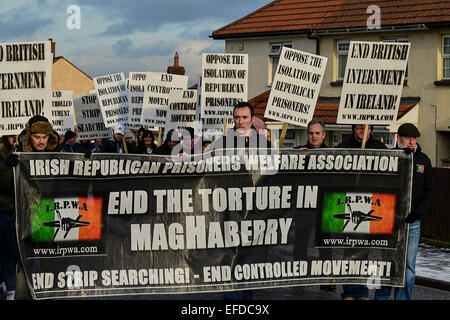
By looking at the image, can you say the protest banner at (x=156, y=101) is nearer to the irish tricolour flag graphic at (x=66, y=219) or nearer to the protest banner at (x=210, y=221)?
the protest banner at (x=210, y=221)

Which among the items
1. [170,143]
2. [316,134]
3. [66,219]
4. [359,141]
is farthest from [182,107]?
[66,219]

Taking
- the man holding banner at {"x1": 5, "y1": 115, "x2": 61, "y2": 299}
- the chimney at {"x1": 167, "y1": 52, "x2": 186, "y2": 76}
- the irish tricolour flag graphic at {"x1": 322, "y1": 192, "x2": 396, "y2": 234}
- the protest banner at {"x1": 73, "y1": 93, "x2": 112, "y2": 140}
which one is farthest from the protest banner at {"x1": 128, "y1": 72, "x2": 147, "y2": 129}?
the chimney at {"x1": 167, "y1": 52, "x2": 186, "y2": 76}

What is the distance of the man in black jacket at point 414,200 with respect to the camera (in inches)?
346

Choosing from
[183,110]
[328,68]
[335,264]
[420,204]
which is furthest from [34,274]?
Result: [328,68]

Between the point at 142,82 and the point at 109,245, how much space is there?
10965 millimetres

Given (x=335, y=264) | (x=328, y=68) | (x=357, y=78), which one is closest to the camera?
(x=335, y=264)

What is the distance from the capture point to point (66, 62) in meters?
67.0

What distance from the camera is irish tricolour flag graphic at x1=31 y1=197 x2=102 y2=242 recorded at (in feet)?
26.3

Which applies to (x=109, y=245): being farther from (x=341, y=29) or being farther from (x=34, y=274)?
(x=341, y=29)

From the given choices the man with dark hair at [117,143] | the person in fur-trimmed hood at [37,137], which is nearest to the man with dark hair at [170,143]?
the man with dark hair at [117,143]

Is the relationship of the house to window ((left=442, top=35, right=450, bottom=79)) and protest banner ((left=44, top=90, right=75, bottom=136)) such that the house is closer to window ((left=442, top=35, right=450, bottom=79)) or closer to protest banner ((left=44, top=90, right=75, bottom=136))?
window ((left=442, top=35, right=450, bottom=79))

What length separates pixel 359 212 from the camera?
870 centimetres

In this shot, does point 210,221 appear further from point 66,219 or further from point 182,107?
point 182,107
